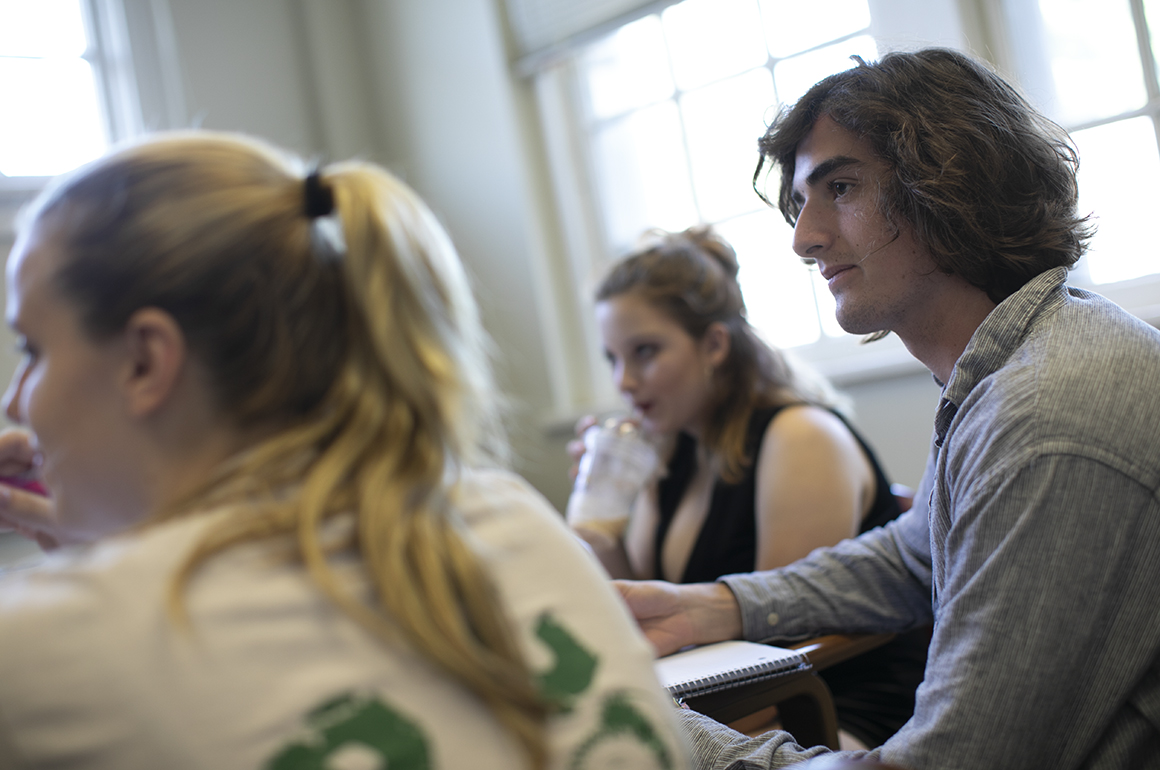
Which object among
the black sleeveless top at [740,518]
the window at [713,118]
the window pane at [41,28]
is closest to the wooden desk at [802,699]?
the black sleeveless top at [740,518]

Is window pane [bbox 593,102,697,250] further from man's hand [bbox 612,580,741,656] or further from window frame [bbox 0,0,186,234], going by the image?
man's hand [bbox 612,580,741,656]

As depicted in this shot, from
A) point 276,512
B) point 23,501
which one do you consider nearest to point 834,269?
point 276,512

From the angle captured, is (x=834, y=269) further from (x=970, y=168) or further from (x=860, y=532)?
(x=860, y=532)

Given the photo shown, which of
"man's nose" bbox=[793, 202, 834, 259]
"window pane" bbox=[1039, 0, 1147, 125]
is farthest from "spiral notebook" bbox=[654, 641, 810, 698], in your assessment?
"window pane" bbox=[1039, 0, 1147, 125]

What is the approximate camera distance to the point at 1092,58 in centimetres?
218

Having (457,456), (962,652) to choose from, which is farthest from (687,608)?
(457,456)

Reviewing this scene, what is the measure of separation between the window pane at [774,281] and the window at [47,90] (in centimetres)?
219

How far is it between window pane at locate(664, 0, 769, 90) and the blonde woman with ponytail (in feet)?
7.46

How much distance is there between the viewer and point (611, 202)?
314 cm

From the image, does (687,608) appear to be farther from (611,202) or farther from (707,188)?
(611,202)

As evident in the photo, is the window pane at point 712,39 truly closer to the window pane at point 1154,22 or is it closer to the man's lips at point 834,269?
the window pane at point 1154,22

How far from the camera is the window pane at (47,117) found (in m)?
2.92

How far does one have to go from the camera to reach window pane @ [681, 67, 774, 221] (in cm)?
276

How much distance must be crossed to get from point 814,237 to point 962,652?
629 mm
